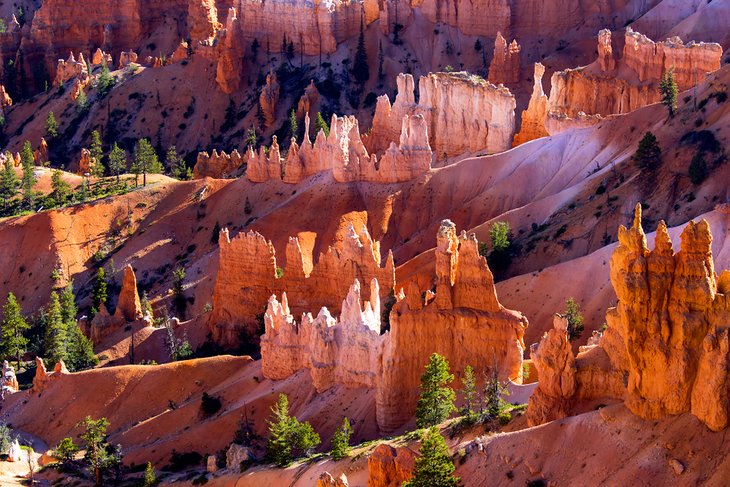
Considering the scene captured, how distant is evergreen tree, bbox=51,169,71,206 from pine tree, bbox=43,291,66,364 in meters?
29.3

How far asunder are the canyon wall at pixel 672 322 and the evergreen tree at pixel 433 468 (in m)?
6.23

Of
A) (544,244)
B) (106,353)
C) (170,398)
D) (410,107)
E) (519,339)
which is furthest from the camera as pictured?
(410,107)

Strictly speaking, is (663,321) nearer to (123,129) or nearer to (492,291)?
(492,291)

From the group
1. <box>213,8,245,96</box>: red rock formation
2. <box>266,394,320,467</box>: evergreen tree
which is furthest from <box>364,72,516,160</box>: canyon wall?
<box>266,394,320,467</box>: evergreen tree

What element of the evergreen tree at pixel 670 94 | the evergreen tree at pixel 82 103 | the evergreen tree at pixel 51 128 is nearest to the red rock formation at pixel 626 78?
the evergreen tree at pixel 670 94

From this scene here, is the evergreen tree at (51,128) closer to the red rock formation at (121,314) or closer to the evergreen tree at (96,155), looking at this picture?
the evergreen tree at (96,155)

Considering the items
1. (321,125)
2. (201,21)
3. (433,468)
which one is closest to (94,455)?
(433,468)

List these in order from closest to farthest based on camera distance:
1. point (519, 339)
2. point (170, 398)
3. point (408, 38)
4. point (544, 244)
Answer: point (519, 339)
point (170, 398)
point (544, 244)
point (408, 38)

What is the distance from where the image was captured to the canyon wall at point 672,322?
4003 centimetres

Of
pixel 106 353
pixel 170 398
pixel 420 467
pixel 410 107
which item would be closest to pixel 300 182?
pixel 410 107

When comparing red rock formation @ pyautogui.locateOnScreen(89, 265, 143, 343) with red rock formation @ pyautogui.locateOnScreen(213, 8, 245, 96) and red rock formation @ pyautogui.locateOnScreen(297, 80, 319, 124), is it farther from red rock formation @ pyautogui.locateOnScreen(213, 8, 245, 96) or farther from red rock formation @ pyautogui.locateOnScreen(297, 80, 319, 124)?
red rock formation @ pyautogui.locateOnScreen(213, 8, 245, 96)

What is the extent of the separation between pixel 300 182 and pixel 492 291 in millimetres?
48376

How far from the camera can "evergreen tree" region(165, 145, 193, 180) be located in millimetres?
133750

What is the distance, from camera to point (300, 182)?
105 m
